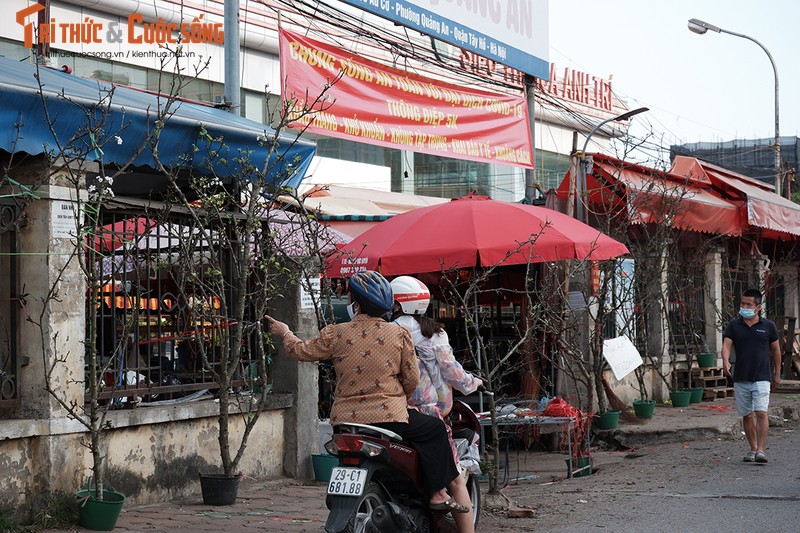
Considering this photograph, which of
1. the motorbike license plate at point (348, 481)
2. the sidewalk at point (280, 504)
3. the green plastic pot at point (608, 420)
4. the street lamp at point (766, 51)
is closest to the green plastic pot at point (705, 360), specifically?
the sidewalk at point (280, 504)

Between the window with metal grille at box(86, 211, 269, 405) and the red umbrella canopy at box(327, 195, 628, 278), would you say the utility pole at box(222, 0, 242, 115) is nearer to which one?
the window with metal grille at box(86, 211, 269, 405)

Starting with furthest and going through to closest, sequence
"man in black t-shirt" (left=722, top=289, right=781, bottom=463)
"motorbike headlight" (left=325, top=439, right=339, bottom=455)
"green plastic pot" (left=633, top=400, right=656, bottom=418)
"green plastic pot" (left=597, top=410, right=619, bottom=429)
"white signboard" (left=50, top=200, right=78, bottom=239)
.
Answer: "green plastic pot" (left=633, top=400, right=656, bottom=418), "green plastic pot" (left=597, top=410, right=619, bottom=429), "man in black t-shirt" (left=722, top=289, right=781, bottom=463), "white signboard" (left=50, top=200, right=78, bottom=239), "motorbike headlight" (left=325, top=439, right=339, bottom=455)

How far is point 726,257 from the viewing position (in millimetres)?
18734

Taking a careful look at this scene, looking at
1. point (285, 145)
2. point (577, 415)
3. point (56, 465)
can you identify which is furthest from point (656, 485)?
point (56, 465)

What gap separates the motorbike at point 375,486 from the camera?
5379 mm

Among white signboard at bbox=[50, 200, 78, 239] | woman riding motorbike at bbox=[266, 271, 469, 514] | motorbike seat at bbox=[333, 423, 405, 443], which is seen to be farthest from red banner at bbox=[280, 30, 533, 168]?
motorbike seat at bbox=[333, 423, 405, 443]

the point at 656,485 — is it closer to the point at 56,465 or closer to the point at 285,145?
the point at 285,145

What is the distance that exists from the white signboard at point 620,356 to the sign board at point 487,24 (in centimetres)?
441

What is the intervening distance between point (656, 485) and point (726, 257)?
417 inches

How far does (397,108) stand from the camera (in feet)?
39.2

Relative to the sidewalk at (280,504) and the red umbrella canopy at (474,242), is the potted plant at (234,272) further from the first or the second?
Answer: the red umbrella canopy at (474,242)

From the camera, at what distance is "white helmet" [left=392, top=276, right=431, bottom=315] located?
643 centimetres

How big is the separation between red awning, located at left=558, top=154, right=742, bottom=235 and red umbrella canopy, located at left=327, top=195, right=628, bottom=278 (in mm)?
2307

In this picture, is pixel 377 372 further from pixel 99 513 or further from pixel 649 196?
pixel 649 196
